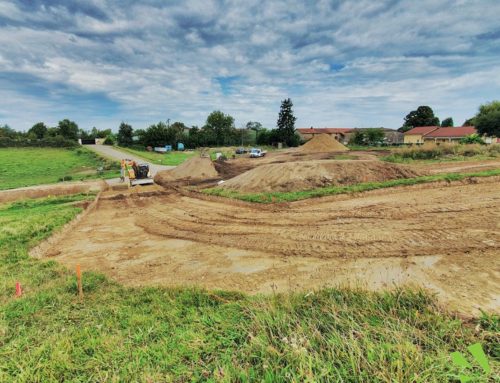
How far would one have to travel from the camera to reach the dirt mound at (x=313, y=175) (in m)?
18.2

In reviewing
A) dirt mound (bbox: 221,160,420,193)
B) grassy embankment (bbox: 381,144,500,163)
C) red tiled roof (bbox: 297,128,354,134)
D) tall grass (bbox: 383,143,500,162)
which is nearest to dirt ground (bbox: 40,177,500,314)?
dirt mound (bbox: 221,160,420,193)

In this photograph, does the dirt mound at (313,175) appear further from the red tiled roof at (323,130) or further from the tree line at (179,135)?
the red tiled roof at (323,130)

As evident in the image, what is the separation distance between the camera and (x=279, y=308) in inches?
186

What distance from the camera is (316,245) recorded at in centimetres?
928

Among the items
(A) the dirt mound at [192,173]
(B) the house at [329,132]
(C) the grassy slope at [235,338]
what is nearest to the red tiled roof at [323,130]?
(B) the house at [329,132]

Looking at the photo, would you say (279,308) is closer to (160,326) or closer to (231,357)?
(231,357)

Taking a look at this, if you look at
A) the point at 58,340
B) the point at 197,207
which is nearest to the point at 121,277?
the point at 58,340

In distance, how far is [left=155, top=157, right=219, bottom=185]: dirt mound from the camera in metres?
27.2

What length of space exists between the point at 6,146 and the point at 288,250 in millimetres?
78979

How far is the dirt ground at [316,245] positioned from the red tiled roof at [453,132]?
193 ft

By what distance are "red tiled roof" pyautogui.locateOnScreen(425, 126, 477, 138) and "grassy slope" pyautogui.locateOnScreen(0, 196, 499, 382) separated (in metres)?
74.0

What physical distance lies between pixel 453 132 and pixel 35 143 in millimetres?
96891

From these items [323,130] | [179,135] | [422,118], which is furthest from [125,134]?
[422,118]

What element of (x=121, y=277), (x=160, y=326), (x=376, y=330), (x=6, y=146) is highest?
(x=6, y=146)
